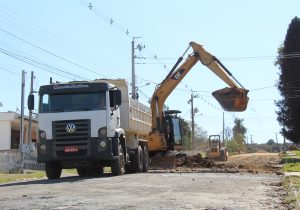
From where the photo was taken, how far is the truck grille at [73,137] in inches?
818

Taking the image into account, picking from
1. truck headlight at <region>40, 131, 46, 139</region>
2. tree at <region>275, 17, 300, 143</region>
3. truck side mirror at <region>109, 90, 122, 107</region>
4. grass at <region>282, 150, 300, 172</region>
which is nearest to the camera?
truck headlight at <region>40, 131, 46, 139</region>

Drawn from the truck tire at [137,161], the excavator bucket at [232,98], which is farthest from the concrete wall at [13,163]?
the excavator bucket at [232,98]

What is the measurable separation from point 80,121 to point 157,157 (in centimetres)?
1141

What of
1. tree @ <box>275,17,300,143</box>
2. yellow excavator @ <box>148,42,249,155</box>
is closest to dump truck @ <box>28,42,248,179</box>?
yellow excavator @ <box>148,42,249,155</box>

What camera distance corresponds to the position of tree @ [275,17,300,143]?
215ft

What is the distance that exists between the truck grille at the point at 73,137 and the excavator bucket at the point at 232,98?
32.8 ft

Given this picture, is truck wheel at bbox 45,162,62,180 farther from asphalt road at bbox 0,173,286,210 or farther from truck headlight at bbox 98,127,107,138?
asphalt road at bbox 0,173,286,210

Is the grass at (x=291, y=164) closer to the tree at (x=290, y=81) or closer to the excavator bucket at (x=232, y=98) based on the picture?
the excavator bucket at (x=232, y=98)

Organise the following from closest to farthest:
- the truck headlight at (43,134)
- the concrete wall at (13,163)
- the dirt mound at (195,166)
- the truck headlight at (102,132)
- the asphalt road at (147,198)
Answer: the asphalt road at (147,198) → the truck headlight at (102,132) → the truck headlight at (43,134) → the dirt mound at (195,166) → the concrete wall at (13,163)

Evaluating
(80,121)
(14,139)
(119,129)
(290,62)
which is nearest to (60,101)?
(80,121)

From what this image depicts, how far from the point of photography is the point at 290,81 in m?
65.9

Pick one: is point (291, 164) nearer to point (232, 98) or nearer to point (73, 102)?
point (232, 98)

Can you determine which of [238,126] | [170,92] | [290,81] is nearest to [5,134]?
[170,92]

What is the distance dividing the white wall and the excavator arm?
26971 mm
